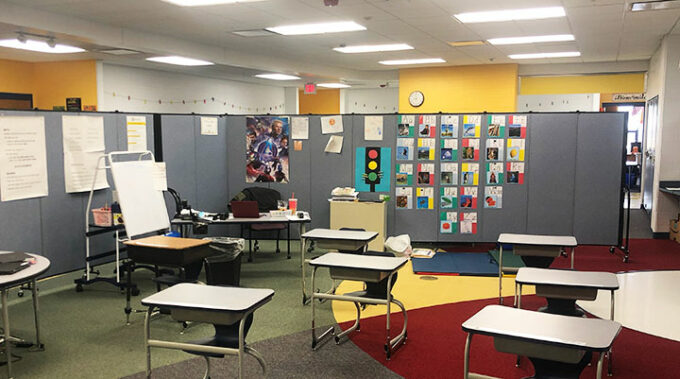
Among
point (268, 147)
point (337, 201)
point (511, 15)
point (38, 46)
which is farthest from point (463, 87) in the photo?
point (38, 46)

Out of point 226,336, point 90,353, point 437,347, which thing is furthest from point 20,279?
point 437,347

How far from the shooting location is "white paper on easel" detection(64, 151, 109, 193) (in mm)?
5996

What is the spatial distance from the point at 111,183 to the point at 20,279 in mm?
3299

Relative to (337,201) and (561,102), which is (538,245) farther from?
(561,102)

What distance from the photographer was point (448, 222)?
25.3ft

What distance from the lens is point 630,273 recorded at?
255 inches

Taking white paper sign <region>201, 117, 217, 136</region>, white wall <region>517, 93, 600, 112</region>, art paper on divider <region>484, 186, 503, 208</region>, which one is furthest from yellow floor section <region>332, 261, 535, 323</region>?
white wall <region>517, 93, 600, 112</region>

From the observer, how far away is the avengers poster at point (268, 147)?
316 inches

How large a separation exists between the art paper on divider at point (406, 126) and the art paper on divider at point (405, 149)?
2.8 inches

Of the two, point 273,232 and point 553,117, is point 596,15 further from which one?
point 273,232

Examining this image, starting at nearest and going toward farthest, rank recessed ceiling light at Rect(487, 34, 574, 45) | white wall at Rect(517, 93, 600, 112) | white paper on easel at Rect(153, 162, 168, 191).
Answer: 1. white paper on easel at Rect(153, 162, 168, 191)
2. recessed ceiling light at Rect(487, 34, 574, 45)
3. white wall at Rect(517, 93, 600, 112)

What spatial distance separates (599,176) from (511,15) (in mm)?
2554

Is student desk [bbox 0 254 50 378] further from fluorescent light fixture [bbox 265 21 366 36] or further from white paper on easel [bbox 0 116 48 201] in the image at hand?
fluorescent light fixture [bbox 265 21 366 36]

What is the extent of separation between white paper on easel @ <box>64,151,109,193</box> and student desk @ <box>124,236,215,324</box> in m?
1.65
